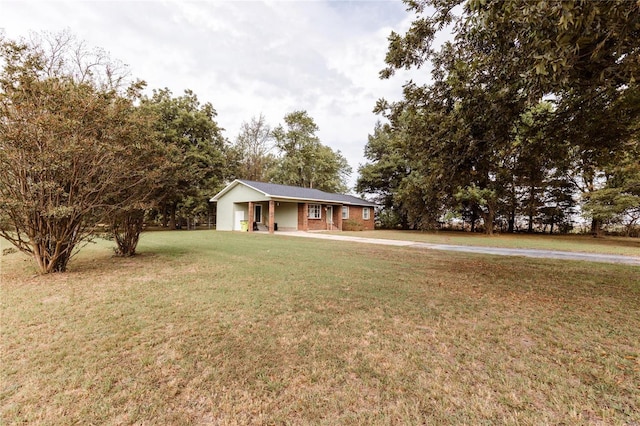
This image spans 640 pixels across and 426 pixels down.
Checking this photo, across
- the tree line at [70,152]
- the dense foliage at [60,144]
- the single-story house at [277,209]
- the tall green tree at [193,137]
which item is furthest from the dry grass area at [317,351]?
the tall green tree at [193,137]

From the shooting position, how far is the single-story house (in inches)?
806

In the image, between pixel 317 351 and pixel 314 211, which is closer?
pixel 317 351

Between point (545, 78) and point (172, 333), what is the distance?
524 cm

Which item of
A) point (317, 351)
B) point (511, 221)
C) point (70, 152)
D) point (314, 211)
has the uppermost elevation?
point (70, 152)

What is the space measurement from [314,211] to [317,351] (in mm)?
19839

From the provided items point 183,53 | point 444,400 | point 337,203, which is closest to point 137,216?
point 183,53

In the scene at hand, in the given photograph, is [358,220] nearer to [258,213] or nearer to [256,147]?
[258,213]

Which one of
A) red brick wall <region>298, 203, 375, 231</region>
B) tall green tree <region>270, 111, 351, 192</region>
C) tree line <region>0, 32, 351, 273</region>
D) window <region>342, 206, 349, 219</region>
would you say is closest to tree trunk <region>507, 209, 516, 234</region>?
red brick wall <region>298, 203, 375, 231</region>

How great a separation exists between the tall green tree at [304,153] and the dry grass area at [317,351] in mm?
30607

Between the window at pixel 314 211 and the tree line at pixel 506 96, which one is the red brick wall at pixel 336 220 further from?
the tree line at pixel 506 96

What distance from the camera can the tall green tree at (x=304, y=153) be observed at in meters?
35.3

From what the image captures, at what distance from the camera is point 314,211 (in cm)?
2266

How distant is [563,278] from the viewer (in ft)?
20.2

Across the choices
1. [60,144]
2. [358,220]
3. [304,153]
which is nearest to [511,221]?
[358,220]
